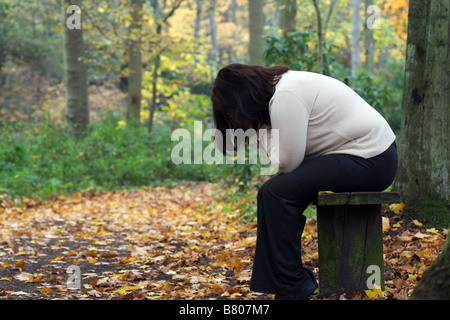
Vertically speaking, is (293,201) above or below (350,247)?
above

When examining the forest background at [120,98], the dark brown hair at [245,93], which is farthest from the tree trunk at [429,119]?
the forest background at [120,98]

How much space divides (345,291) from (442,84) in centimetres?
203

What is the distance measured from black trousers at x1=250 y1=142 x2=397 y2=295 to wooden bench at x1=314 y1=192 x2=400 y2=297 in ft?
0.61

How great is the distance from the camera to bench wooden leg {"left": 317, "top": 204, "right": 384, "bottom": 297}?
3.09 m

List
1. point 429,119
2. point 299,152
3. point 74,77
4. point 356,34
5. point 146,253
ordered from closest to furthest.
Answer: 1. point 299,152
2. point 429,119
3. point 146,253
4. point 74,77
5. point 356,34

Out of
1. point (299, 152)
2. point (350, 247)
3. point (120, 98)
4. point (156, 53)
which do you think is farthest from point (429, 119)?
point (120, 98)

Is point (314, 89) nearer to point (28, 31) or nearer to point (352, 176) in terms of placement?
point (352, 176)

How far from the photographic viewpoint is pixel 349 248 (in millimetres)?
3119

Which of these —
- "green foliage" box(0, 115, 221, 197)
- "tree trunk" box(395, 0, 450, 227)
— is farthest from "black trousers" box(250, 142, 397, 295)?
"green foliage" box(0, 115, 221, 197)

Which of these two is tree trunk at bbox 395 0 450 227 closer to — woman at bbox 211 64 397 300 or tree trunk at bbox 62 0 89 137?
woman at bbox 211 64 397 300

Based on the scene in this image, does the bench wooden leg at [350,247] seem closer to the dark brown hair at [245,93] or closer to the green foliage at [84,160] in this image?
the dark brown hair at [245,93]

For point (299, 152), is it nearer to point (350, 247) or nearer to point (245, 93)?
point (245, 93)

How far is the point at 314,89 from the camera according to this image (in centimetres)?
293

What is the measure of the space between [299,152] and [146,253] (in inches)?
104
